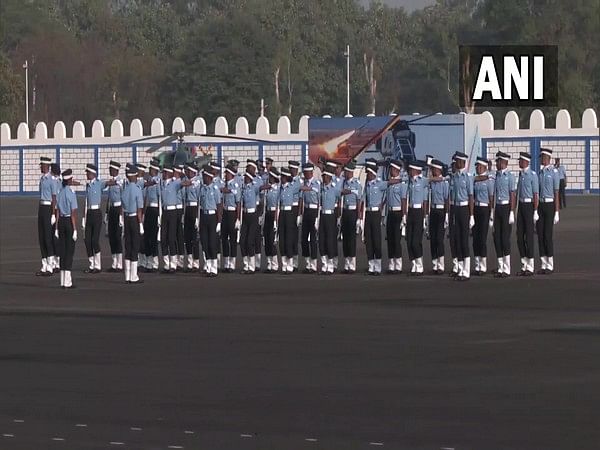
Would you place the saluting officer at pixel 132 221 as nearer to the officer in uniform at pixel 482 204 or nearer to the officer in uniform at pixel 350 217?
the officer in uniform at pixel 350 217

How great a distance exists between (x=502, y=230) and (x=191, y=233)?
17.7ft

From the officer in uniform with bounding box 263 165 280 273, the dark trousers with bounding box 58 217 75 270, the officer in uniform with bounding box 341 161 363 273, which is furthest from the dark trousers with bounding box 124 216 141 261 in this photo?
the officer in uniform with bounding box 341 161 363 273

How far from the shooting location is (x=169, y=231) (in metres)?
28.9

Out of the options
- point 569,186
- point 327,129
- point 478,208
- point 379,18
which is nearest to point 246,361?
point 478,208

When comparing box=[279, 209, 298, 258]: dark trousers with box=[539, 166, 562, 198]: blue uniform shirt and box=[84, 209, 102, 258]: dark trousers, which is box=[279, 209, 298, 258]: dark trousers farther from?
box=[539, 166, 562, 198]: blue uniform shirt

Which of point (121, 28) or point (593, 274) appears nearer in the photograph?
point (593, 274)

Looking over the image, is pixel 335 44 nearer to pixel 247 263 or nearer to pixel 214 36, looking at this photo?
pixel 214 36

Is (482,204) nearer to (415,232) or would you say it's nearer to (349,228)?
(415,232)

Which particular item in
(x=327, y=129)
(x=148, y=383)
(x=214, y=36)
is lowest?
(x=148, y=383)

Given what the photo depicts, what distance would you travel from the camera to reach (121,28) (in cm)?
11200

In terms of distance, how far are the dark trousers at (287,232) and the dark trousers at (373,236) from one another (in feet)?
4.50

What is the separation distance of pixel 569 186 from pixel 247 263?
106ft

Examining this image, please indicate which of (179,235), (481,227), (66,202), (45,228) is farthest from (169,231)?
(481,227)

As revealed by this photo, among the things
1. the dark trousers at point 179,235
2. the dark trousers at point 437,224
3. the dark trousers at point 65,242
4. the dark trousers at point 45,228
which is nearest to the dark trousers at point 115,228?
the dark trousers at point 179,235
